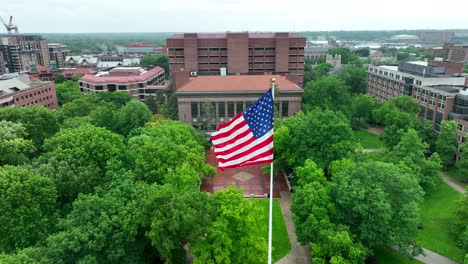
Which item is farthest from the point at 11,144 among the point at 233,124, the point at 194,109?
the point at 194,109

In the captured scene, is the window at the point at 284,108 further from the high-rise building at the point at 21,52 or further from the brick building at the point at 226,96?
the high-rise building at the point at 21,52

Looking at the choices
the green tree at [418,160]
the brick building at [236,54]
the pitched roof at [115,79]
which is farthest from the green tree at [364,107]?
the pitched roof at [115,79]

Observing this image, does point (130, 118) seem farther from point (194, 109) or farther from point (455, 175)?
point (455, 175)

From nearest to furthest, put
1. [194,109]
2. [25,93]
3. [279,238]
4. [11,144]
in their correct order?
1. [279,238]
2. [11,144]
3. [194,109]
4. [25,93]

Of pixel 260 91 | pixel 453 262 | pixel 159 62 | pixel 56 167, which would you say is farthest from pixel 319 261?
pixel 159 62

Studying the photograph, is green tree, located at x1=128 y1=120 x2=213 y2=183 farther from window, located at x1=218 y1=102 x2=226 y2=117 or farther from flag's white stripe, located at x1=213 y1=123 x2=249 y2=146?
window, located at x1=218 y1=102 x2=226 y2=117

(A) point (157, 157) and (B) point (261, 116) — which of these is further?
(A) point (157, 157)
